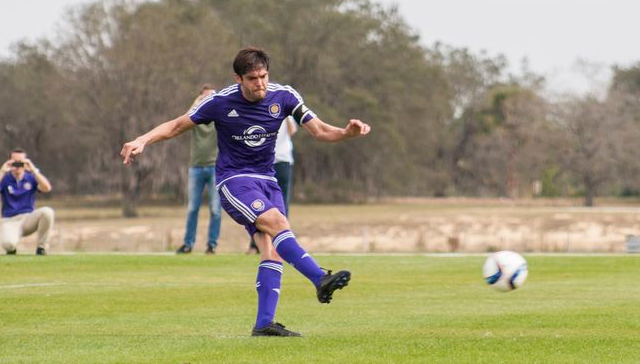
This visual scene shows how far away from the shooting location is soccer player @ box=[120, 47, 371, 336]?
876cm

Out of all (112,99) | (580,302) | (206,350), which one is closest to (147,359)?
(206,350)

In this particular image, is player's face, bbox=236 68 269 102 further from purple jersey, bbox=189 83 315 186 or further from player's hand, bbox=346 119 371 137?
player's hand, bbox=346 119 371 137

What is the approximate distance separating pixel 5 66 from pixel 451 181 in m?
40.4

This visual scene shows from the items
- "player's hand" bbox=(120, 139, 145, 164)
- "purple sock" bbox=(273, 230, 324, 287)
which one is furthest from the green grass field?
"player's hand" bbox=(120, 139, 145, 164)

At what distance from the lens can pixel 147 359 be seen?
7.32 meters

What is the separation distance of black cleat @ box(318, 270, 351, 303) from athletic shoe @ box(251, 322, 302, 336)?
0.38 meters

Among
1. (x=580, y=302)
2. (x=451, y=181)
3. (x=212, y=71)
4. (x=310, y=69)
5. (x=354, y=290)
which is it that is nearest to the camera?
(x=580, y=302)

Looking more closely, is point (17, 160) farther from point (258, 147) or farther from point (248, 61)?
point (248, 61)

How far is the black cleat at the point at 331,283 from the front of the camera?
831 cm

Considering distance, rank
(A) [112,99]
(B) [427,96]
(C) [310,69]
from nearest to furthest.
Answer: (A) [112,99]
(C) [310,69]
(B) [427,96]

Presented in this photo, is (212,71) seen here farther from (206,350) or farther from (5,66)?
(206,350)

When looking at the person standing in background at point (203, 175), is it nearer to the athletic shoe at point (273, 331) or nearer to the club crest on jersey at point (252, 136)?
the club crest on jersey at point (252, 136)

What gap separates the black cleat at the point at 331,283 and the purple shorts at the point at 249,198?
80 cm

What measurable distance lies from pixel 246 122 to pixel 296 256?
42.3 inches
